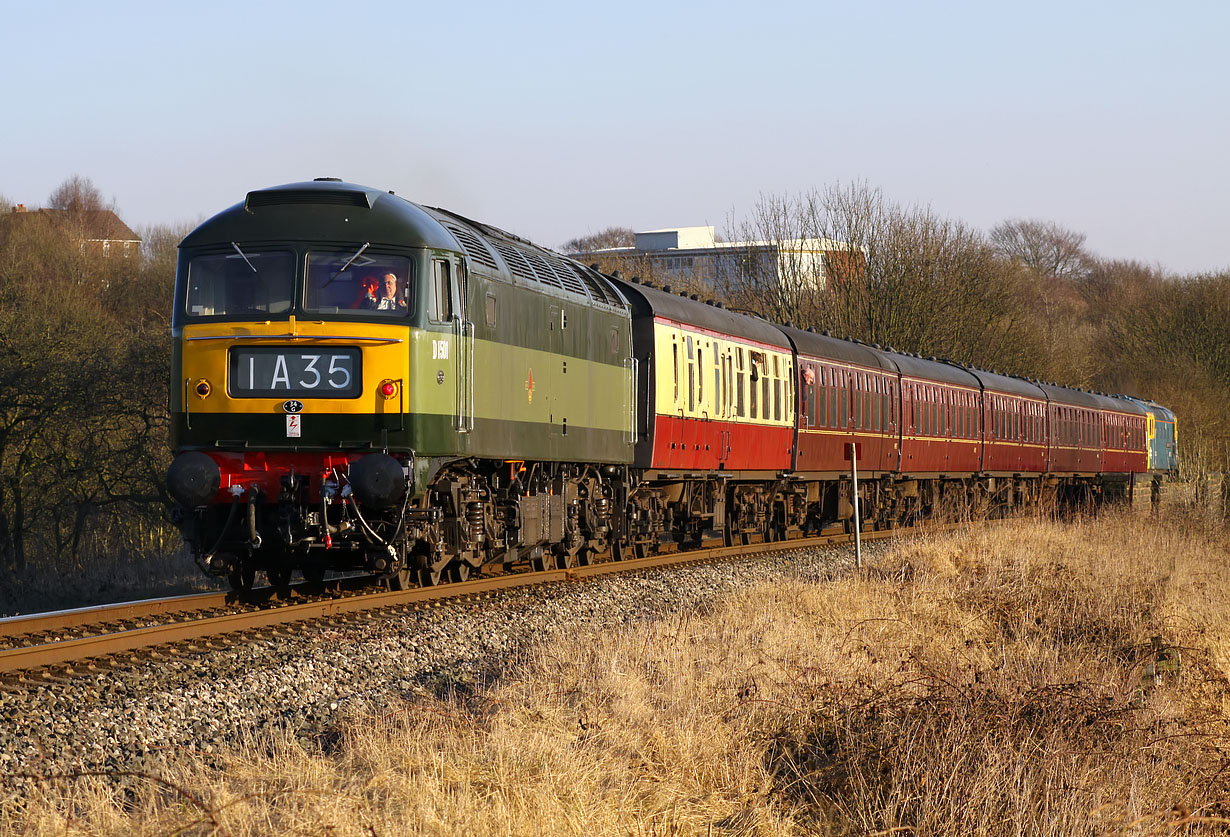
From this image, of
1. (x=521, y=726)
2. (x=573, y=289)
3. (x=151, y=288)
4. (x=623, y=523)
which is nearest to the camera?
(x=521, y=726)

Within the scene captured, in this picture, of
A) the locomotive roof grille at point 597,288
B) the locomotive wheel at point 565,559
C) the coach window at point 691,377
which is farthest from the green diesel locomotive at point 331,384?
the coach window at point 691,377

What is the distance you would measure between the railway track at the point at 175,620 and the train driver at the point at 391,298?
268 cm

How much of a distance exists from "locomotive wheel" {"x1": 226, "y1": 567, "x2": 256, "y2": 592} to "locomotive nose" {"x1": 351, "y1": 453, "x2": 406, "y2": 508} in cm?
222

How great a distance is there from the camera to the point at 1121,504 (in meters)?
33.0

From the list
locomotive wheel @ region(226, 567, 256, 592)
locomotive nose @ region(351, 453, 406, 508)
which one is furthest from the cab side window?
locomotive wheel @ region(226, 567, 256, 592)

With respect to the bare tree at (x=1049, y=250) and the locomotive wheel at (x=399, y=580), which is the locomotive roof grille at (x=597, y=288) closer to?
the locomotive wheel at (x=399, y=580)

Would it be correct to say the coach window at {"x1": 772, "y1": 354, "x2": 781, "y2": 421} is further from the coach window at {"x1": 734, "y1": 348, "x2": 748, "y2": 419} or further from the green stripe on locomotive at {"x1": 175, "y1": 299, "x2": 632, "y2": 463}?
the green stripe on locomotive at {"x1": 175, "y1": 299, "x2": 632, "y2": 463}

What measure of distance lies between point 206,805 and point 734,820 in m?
2.38

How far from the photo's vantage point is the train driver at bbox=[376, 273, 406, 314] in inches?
479

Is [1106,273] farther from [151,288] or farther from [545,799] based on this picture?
[545,799]

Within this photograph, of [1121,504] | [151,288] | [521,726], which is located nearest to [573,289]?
[521,726]

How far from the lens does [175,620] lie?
1145cm

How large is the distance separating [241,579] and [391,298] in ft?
10.9

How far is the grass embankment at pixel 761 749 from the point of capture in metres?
5.58
